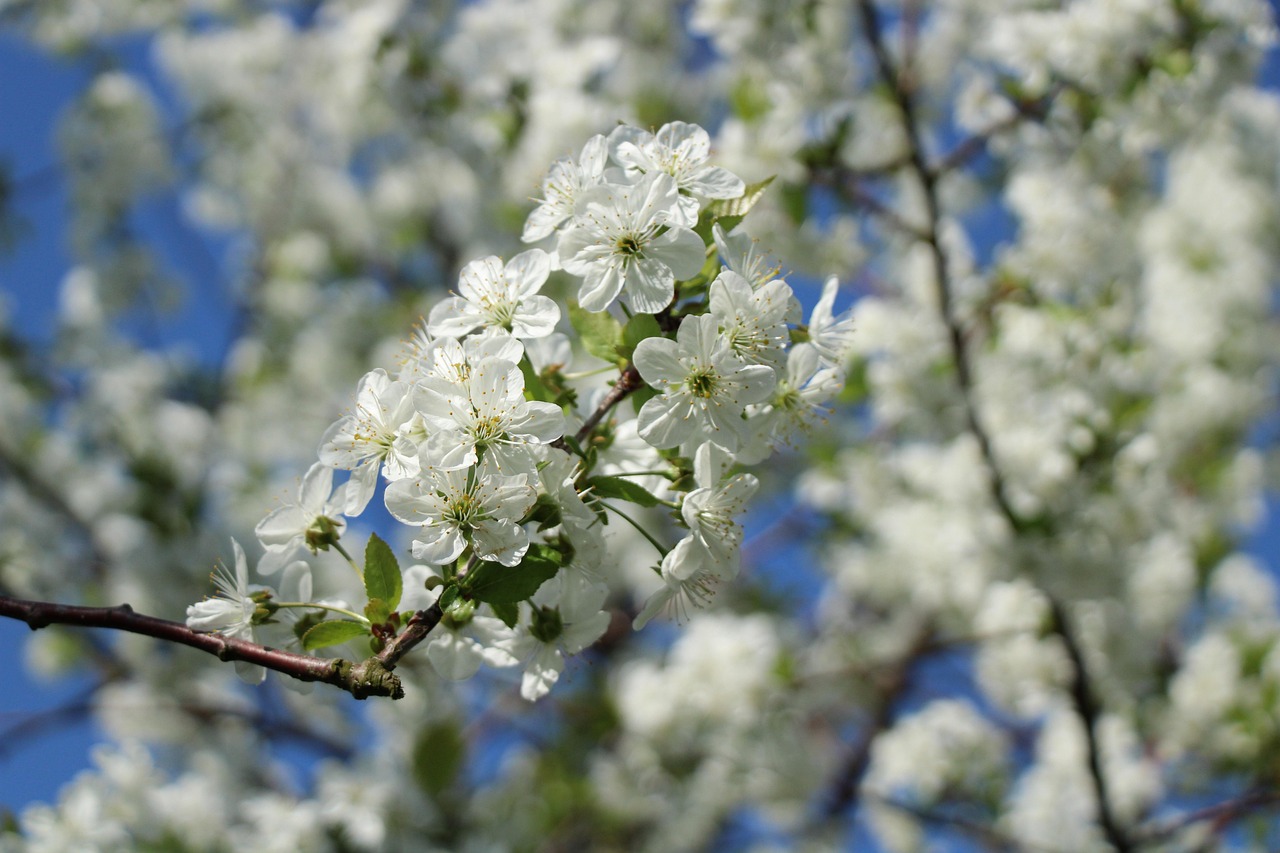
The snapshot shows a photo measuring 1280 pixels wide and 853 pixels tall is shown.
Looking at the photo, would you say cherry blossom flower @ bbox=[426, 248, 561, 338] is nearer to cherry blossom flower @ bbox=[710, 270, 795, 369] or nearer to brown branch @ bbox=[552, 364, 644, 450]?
brown branch @ bbox=[552, 364, 644, 450]

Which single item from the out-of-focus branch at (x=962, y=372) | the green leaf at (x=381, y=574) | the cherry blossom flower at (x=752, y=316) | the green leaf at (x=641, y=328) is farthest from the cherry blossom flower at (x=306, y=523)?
the out-of-focus branch at (x=962, y=372)

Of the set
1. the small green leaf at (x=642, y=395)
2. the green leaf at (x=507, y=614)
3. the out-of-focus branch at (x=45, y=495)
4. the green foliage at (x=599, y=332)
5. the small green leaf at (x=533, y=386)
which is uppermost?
the green foliage at (x=599, y=332)

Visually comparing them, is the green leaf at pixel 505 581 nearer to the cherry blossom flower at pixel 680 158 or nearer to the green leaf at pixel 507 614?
the green leaf at pixel 507 614

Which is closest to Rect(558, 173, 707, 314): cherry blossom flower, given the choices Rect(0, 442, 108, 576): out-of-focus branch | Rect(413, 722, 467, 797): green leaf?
Rect(413, 722, 467, 797): green leaf

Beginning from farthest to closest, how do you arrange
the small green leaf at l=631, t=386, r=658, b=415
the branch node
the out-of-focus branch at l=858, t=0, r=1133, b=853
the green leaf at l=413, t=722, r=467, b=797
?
the green leaf at l=413, t=722, r=467, b=797
the out-of-focus branch at l=858, t=0, r=1133, b=853
the small green leaf at l=631, t=386, r=658, b=415
the branch node

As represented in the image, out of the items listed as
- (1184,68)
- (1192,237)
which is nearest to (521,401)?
(1184,68)
